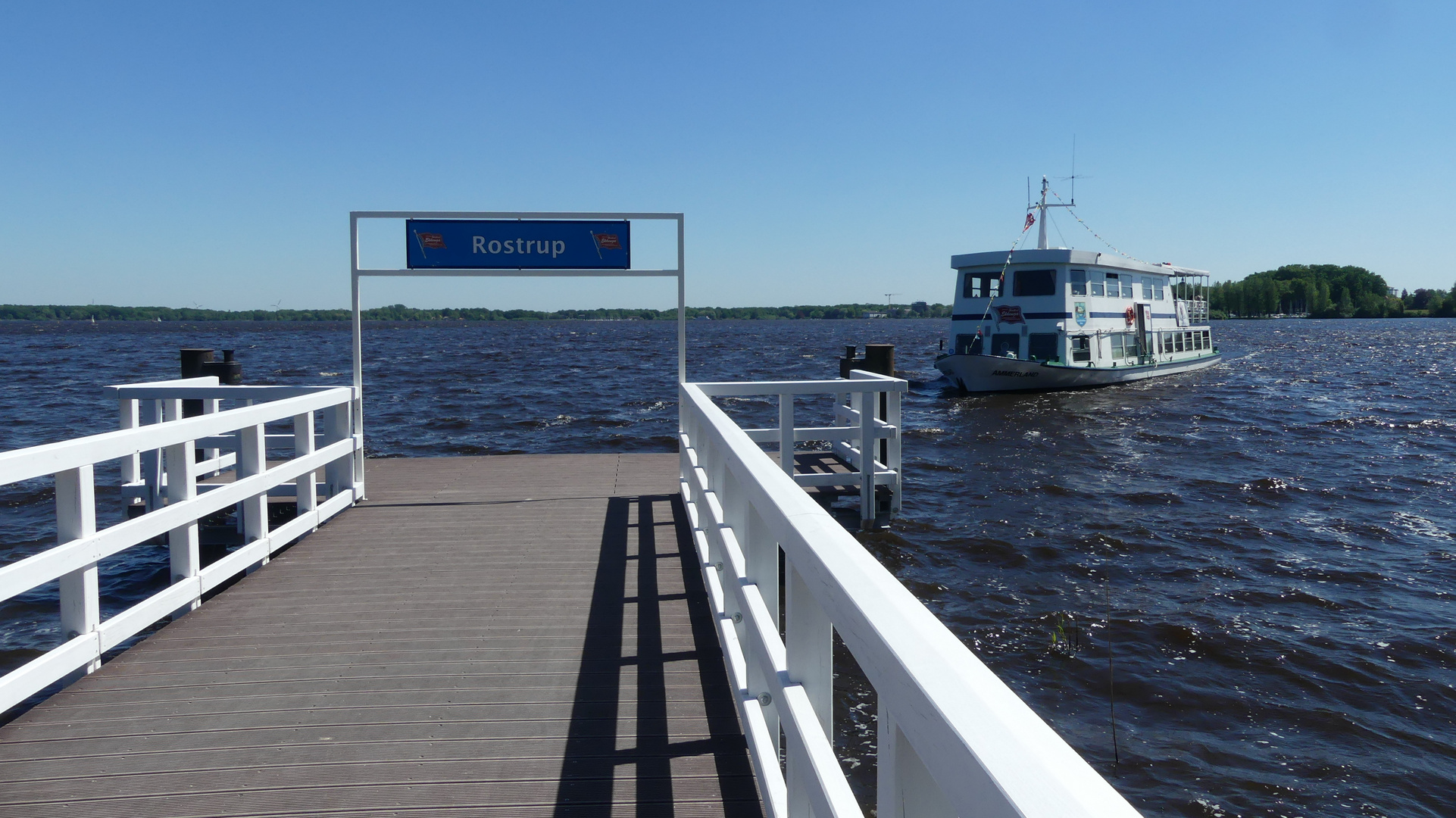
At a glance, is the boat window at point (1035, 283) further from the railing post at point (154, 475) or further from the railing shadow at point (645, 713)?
the railing post at point (154, 475)

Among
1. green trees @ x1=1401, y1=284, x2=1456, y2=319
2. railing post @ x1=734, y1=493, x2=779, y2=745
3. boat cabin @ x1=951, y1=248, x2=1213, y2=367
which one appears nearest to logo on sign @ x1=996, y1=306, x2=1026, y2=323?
boat cabin @ x1=951, y1=248, x2=1213, y2=367

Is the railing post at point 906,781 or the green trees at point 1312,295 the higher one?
the green trees at point 1312,295

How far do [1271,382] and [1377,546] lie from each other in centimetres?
3069

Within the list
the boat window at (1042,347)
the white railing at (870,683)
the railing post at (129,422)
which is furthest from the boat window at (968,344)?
the white railing at (870,683)

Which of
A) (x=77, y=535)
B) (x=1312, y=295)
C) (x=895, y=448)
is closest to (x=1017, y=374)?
(x=895, y=448)

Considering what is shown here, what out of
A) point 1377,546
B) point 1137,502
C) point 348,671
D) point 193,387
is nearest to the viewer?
point 348,671

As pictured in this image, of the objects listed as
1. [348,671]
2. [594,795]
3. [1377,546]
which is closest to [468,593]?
[348,671]

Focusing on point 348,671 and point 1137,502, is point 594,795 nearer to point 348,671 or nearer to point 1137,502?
point 348,671

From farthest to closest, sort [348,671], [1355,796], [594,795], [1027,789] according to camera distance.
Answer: [1355,796] → [348,671] → [594,795] → [1027,789]

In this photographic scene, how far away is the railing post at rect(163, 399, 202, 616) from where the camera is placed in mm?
5176

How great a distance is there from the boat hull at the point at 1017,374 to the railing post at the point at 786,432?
89.2ft

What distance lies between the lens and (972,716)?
1311 mm

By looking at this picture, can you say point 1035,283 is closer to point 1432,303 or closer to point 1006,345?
point 1006,345

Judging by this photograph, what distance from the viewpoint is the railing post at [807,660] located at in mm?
2368
